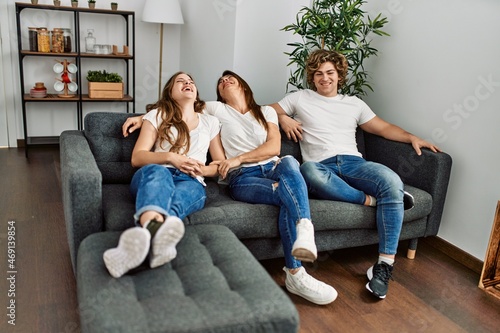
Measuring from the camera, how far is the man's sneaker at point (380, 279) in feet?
7.32

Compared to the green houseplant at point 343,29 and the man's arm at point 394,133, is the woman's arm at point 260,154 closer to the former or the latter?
the man's arm at point 394,133

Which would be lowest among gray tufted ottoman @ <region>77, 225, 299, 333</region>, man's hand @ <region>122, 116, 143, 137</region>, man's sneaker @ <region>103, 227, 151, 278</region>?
gray tufted ottoman @ <region>77, 225, 299, 333</region>

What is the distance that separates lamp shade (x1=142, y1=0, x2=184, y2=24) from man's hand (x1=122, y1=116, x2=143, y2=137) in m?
2.03

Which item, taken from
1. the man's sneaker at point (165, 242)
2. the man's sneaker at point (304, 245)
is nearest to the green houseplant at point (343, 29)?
the man's sneaker at point (304, 245)

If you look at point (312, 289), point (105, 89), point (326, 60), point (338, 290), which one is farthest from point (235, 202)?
point (105, 89)

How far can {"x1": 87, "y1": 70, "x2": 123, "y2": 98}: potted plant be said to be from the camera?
14.2 feet

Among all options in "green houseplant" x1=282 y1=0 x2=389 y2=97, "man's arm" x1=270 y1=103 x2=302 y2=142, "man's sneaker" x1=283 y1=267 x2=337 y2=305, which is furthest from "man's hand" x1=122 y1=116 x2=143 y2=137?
"green houseplant" x1=282 y1=0 x2=389 y2=97

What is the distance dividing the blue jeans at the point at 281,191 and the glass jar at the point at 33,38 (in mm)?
2606

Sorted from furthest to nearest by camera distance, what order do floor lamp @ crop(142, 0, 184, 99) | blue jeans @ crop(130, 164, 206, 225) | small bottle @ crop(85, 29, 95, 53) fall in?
1. small bottle @ crop(85, 29, 95, 53)
2. floor lamp @ crop(142, 0, 184, 99)
3. blue jeans @ crop(130, 164, 206, 225)

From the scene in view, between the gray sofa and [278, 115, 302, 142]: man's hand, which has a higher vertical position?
[278, 115, 302, 142]: man's hand

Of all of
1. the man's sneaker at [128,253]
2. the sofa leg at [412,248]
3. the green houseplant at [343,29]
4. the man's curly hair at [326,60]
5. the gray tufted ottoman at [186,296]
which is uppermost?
the green houseplant at [343,29]

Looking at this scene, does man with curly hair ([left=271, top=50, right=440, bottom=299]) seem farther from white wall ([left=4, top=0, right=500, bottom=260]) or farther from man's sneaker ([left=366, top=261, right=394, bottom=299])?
white wall ([left=4, top=0, right=500, bottom=260])

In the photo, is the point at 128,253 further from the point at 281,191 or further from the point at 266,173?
the point at 266,173

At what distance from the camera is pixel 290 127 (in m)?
2.77
